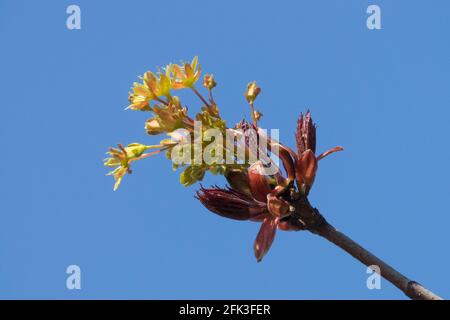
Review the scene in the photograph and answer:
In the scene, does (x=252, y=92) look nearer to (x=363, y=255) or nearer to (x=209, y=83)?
(x=209, y=83)

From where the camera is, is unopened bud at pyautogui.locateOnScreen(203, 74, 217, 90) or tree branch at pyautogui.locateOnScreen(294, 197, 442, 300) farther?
unopened bud at pyautogui.locateOnScreen(203, 74, 217, 90)

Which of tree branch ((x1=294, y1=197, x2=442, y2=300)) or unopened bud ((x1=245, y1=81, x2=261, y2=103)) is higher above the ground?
unopened bud ((x1=245, y1=81, x2=261, y2=103))

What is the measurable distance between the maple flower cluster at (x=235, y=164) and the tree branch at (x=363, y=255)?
103 mm

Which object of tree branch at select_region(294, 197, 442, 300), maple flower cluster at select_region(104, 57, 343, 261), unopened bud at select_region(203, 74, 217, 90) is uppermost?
unopened bud at select_region(203, 74, 217, 90)

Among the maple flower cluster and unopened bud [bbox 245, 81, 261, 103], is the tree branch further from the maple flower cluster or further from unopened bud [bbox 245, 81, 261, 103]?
unopened bud [bbox 245, 81, 261, 103]

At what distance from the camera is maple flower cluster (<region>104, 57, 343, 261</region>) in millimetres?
2598

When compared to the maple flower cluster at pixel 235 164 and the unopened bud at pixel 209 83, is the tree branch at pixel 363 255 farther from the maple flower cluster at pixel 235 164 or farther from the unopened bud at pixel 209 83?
the unopened bud at pixel 209 83

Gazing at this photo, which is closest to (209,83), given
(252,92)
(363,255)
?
(252,92)

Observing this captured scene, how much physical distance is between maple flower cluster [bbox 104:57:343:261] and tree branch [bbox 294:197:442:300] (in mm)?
103

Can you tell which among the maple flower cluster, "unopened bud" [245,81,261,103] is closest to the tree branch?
the maple flower cluster

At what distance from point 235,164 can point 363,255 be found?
2.55 ft

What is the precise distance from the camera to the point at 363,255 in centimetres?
220
